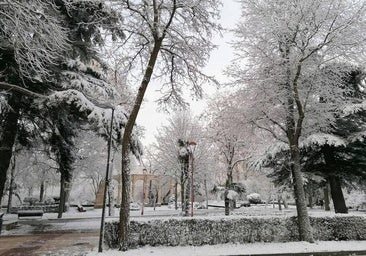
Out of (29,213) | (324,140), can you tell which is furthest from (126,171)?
(29,213)

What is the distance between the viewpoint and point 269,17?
11.9 meters

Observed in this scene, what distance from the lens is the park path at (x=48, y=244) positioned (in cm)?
1001

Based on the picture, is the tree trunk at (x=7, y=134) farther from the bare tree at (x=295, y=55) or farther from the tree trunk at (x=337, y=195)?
the tree trunk at (x=337, y=195)

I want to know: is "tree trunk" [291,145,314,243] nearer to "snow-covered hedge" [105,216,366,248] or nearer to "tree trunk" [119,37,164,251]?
"snow-covered hedge" [105,216,366,248]

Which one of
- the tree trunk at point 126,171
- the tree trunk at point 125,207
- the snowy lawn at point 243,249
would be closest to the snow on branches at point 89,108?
the tree trunk at point 126,171

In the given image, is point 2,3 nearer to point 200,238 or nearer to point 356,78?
point 200,238

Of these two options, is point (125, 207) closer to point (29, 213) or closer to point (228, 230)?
point (228, 230)

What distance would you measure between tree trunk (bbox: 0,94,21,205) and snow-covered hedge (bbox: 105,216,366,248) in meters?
6.25

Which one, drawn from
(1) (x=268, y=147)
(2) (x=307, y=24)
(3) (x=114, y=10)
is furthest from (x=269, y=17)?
(1) (x=268, y=147)

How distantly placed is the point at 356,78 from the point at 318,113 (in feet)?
24.8

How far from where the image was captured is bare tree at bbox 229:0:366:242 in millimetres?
11438

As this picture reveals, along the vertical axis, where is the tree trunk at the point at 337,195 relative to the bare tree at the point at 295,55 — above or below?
below

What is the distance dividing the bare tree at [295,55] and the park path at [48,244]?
8.28m

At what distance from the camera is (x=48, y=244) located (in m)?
11.6
